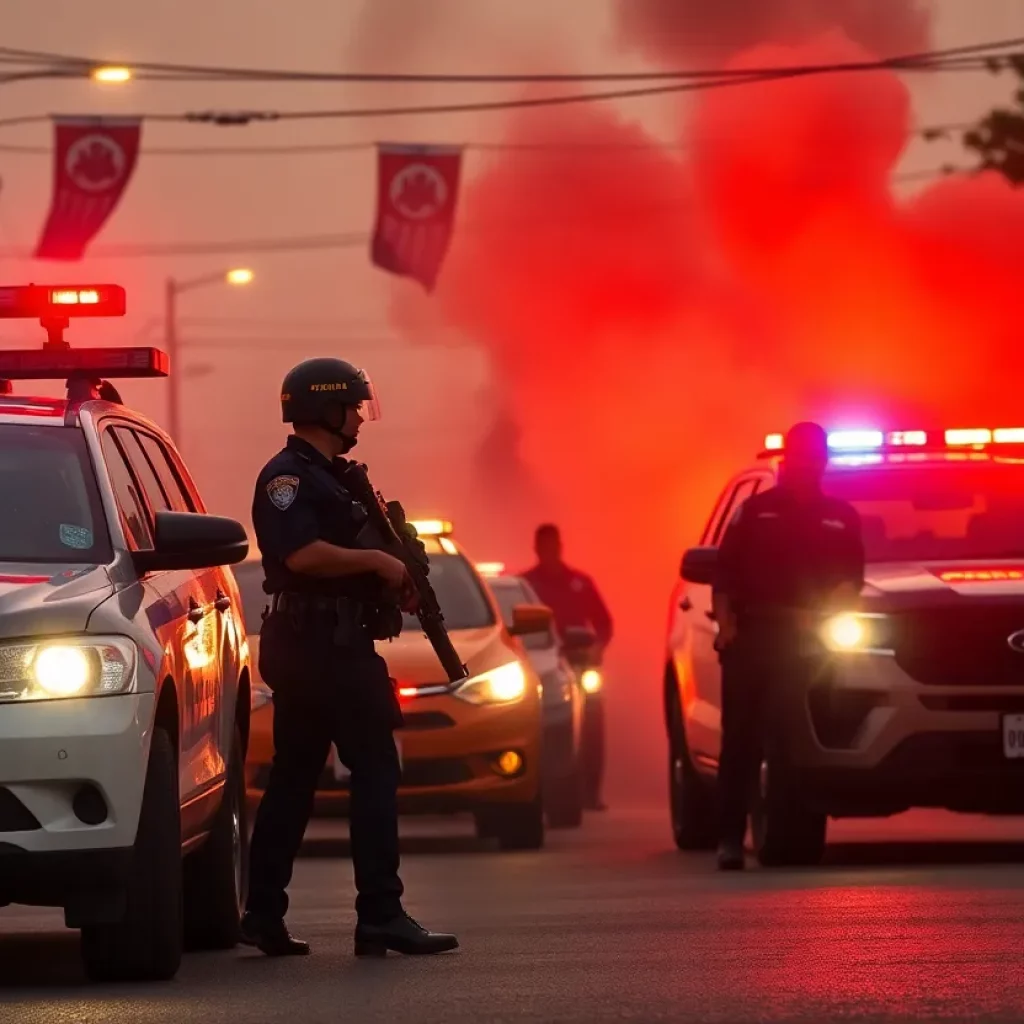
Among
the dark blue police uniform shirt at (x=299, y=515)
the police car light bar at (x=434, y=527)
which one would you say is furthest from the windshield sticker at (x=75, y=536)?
the police car light bar at (x=434, y=527)

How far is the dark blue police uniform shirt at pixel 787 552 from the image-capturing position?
1412 centimetres

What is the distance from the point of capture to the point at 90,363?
1043cm

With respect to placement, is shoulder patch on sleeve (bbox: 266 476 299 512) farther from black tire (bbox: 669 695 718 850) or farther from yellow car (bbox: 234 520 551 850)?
black tire (bbox: 669 695 718 850)

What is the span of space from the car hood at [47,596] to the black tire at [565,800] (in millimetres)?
11789

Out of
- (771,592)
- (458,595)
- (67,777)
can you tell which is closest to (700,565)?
(771,592)

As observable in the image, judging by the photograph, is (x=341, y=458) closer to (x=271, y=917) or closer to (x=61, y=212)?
(x=271, y=917)

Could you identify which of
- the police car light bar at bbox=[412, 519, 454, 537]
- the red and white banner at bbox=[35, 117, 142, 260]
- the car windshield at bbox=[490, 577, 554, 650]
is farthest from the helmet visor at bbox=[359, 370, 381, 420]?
the red and white banner at bbox=[35, 117, 142, 260]

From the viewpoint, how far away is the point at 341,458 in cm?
1020

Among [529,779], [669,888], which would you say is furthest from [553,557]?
[669,888]

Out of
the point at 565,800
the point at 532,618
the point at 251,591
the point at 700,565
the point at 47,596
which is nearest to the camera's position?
the point at 47,596

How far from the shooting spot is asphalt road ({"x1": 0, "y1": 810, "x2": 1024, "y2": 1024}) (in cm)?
824

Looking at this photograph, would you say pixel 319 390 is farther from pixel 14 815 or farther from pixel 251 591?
pixel 251 591

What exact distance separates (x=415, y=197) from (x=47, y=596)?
23.0 metres

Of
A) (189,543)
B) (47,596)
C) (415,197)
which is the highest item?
(415,197)
